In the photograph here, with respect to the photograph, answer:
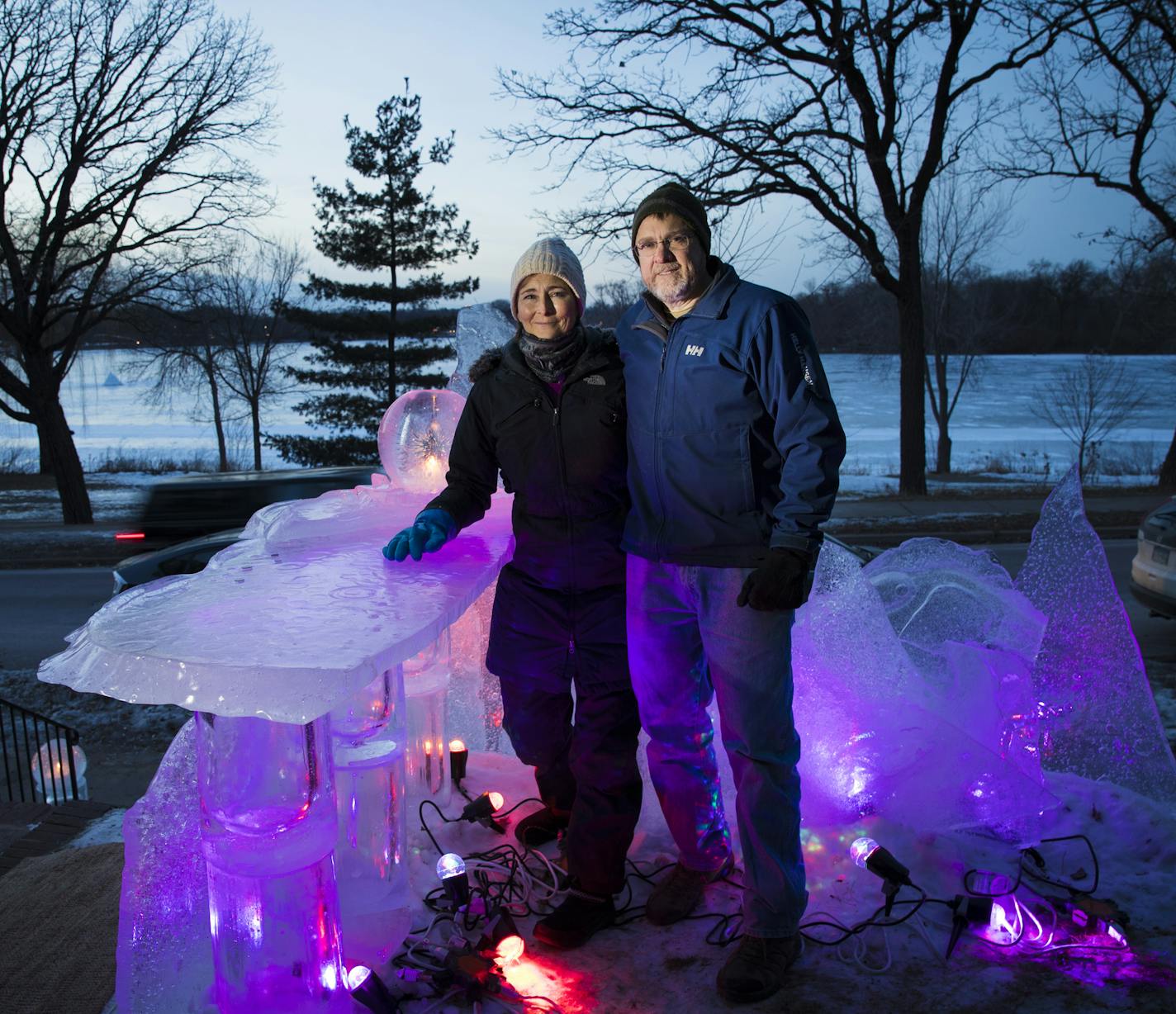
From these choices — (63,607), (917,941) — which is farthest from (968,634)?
(63,607)

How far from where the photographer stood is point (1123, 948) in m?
2.69

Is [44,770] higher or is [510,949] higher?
[510,949]

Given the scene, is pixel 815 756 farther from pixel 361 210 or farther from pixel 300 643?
pixel 361 210

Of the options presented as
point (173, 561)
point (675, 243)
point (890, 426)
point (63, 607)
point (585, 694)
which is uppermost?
point (675, 243)

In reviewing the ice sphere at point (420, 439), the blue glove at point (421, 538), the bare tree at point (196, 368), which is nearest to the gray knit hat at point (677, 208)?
the blue glove at point (421, 538)

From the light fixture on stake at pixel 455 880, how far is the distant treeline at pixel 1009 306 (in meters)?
4.47

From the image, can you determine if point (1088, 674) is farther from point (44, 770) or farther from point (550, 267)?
point (44, 770)

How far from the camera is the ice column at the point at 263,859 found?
2279mm

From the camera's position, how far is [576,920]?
9.21 ft

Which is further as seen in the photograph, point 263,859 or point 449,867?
point 449,867

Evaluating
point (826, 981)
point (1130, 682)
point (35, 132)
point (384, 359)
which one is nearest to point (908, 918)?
point (826, 981)

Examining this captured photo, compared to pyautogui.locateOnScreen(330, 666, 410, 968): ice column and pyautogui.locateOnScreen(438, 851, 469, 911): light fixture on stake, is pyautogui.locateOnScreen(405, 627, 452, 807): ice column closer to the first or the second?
pyautogui.locateOnScreen(330, 666, 410, 968): ice column

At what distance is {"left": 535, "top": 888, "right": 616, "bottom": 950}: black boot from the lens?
276 centimetres

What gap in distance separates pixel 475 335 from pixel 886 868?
9.67 feet
